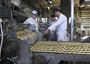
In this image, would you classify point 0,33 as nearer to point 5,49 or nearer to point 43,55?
point 5,49

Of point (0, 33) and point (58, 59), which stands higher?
point (0, 33)

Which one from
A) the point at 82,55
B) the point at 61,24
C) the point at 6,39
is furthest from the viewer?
the point at 61,24

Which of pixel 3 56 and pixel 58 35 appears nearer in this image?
pixel 3 56

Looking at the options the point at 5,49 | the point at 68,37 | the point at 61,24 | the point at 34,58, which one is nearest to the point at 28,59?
the point at 34,58

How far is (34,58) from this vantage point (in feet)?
5.08

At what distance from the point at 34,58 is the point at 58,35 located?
8.23 ft

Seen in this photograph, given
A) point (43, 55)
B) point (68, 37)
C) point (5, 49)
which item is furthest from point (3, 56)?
point (68, 37)

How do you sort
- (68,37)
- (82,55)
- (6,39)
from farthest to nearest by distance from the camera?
1. (68,37)
2. (6,39)
3. (82,55)

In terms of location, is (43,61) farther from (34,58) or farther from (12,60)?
(12,60)

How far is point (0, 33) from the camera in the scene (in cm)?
168

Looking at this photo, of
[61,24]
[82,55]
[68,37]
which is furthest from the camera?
[68,37]

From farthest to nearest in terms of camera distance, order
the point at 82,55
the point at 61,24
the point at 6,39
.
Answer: the point at 61,24
the point at 6,39
the point at 82,55

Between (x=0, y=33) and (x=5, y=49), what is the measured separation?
18 centimetres

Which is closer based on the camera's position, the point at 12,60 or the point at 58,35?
the point at 12,60
